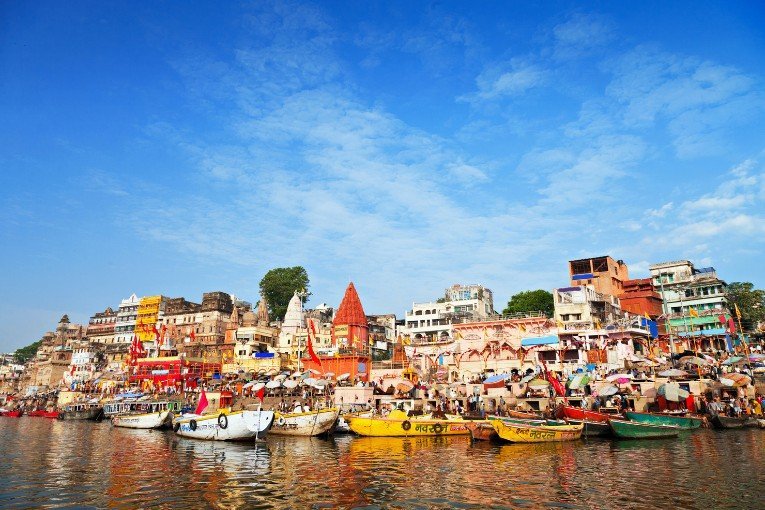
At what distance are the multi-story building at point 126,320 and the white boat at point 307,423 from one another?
209ft

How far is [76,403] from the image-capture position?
5731 centimetres

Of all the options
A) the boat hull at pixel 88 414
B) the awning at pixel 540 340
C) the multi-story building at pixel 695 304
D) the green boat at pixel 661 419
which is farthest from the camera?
the boat hull at pixel 88 414

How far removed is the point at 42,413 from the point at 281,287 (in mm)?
33648

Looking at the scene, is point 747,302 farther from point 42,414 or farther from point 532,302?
point 42,414

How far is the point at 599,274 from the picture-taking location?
56.7 metres

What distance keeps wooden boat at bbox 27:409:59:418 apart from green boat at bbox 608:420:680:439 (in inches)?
2176

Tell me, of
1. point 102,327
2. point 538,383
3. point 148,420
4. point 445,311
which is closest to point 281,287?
point 445,311

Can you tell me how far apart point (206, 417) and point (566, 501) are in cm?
2002

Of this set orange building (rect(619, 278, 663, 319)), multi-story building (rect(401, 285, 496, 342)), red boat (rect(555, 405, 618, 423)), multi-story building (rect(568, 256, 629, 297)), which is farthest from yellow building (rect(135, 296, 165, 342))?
red boat (rect(555, 405, 618, 423))

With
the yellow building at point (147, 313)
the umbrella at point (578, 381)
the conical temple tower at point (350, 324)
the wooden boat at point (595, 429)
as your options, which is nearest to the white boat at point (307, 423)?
the wooden boat at point (595, 429)

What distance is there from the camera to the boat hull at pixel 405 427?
1081 inches

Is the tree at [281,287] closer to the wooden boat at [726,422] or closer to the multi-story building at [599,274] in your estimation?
the multi-story building at [599,274]

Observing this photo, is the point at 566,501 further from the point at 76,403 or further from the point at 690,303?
the point at 76,403

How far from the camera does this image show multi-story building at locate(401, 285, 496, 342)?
220 ft
